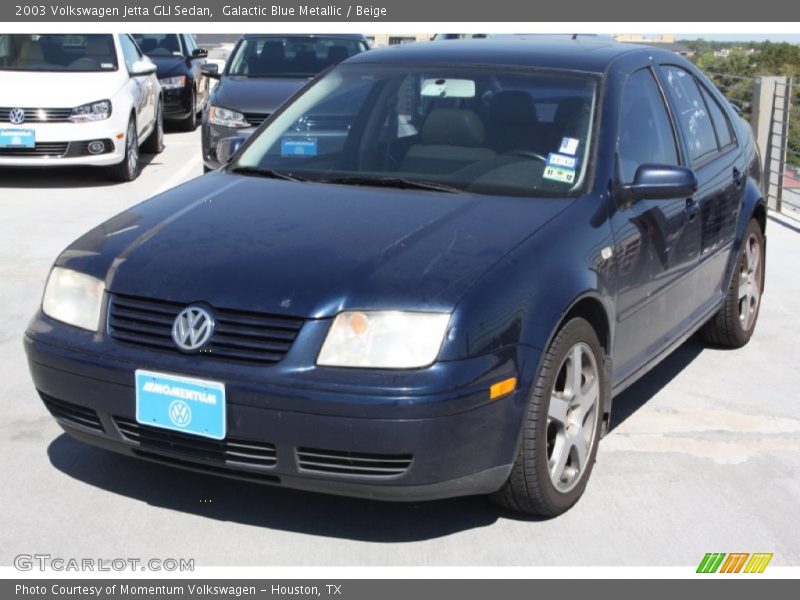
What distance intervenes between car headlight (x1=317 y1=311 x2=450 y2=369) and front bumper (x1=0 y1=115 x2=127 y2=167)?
8.05 metres

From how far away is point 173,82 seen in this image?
53.7 feet

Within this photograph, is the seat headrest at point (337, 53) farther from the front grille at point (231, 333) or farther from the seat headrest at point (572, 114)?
the front grille at point (231, 333)

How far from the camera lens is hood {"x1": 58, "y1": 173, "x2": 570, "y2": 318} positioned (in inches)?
146

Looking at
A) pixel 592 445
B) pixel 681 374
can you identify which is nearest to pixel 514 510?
pixel 592 445

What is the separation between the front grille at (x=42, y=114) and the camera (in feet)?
35.6

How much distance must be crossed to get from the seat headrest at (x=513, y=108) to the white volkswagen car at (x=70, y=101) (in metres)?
7.02

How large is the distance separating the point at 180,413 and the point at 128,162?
8414 mm

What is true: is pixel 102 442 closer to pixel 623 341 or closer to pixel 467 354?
pixel 467 354

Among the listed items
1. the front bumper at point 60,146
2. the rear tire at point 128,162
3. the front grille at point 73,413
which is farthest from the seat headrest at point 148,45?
the front grille at point 73,413

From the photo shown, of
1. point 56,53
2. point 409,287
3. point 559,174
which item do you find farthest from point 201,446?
point 56,53

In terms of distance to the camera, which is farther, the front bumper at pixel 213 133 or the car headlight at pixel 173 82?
the car headlight at pixel 173 82

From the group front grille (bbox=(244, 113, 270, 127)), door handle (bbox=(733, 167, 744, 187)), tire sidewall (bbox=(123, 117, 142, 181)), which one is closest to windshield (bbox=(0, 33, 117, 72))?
tire sidewall (bbox=(123, 117, 142, 181))

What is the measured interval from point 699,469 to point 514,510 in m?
0.95

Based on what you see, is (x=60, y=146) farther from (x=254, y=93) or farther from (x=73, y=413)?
(x=73, y=413)
